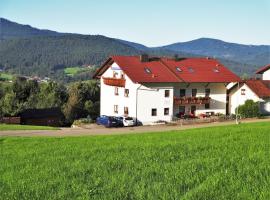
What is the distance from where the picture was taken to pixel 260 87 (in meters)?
54.3

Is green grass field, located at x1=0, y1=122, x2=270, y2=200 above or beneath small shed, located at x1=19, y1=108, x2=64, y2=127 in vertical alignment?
beneath

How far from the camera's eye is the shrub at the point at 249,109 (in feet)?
166

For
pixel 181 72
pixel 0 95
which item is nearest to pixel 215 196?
pixel 181 72

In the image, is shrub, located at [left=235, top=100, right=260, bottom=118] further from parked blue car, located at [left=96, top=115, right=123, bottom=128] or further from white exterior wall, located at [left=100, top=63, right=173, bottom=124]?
parked blue car, located at [left=96, top=115, right=123, bottom=128]

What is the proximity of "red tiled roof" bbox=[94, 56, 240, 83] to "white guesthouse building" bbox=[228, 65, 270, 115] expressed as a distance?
1.57 m

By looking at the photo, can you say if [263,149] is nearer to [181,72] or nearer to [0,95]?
[181,72]

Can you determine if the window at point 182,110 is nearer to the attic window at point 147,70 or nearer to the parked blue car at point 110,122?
the attic window at point 147,70

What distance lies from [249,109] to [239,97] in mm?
4871

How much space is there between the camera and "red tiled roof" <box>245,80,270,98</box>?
174 feet

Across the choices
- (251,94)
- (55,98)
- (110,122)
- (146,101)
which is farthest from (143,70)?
(55,98)

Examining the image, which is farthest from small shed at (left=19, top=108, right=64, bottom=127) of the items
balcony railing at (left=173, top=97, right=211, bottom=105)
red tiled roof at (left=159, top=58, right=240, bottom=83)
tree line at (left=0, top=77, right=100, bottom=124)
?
balcony railing at (left=173, top=97, right=211, bottom=105)

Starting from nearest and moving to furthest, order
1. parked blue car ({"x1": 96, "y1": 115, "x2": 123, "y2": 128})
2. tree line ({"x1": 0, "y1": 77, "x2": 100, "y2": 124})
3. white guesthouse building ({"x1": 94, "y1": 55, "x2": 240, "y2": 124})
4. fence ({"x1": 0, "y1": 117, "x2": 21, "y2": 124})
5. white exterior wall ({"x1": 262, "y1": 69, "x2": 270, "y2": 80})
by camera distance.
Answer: parked blue car ({"x1": 96, "y1": 115, "x2": 123, "y2": 128}) < white guesthouse building ({"x1": 94, "y1": 55, "x2": 240, "y2": 124}) < white exterior wall ({"x1": 262, "y1": 69, "x2": 270, "y2": 80}) < fence ({"x1": 0, "y1": 117, "x2": 21, "y2": 124}) < tree line ({"x1": 0, "y1": 77, "x2": 100, "y2": 124})

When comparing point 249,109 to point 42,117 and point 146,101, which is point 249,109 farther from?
point 42,117

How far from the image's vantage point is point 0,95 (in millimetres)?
100062
